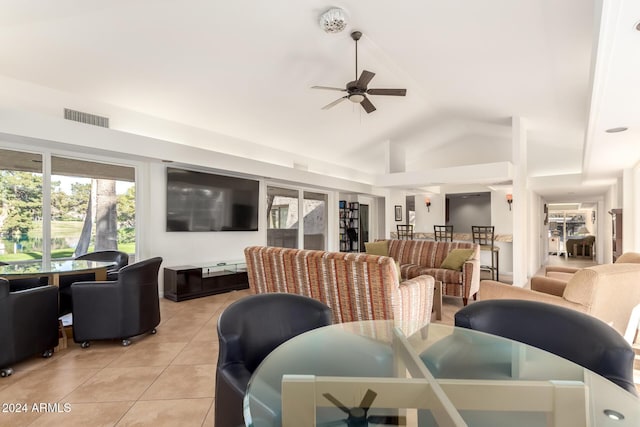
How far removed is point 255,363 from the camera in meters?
1.47

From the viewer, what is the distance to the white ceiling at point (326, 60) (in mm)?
2774

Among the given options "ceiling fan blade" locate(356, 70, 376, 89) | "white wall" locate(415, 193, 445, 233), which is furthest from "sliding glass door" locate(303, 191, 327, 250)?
"ceiling fan blade" locate(356, 70, 376, 89)

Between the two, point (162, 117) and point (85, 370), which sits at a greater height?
point (162, 117)

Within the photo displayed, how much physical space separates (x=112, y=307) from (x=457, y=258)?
4.39m

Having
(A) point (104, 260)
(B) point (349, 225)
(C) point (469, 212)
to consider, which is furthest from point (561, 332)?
(C) point (469, 212)

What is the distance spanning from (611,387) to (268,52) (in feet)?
13.7

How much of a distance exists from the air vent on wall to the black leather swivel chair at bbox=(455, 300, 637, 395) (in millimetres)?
4593

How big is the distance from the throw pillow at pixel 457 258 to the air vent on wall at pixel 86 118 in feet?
16.9

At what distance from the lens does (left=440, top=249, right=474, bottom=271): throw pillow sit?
4.74m

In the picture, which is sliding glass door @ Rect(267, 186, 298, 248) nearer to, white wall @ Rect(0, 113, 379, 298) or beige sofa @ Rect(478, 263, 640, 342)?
white wall @ Rect(0, 113, 379, 298)

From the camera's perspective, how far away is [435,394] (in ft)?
3.26

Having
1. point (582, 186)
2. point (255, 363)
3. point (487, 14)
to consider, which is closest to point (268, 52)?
point (487, 14)

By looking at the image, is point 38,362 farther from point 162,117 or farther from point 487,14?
point 487,14

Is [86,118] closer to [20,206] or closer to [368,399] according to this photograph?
[20,206]
